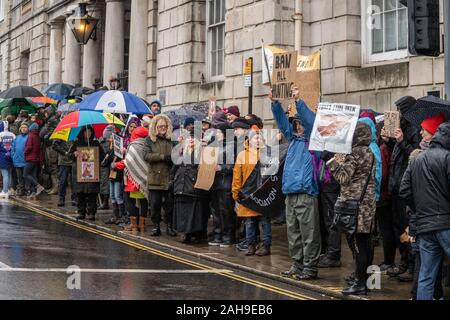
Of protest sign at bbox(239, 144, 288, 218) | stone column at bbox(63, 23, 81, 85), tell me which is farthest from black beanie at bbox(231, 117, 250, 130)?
stone column at bbox(63, 23, 81, 85)

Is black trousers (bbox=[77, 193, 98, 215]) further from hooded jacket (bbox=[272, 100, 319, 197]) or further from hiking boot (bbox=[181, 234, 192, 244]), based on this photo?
hooded jacket (bbox=[272, 100, 319, 197])

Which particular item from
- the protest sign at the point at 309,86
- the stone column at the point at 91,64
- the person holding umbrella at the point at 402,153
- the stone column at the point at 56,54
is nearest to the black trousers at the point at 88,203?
the protest sign at the point at 309,86

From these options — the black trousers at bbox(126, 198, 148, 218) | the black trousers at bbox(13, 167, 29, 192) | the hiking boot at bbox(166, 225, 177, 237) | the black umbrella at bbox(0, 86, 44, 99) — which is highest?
the black umbrella at bbox(0, 86, 44, 99)

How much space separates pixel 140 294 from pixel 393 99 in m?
7.75

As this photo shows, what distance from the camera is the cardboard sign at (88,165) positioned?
50.4ft

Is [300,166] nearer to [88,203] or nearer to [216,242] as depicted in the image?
[216,242]

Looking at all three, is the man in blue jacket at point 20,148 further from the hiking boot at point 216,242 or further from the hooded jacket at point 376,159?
the hooded jacket at point 376,159

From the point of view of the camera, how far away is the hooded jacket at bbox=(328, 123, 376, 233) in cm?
861

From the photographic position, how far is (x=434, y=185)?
23.9 ft

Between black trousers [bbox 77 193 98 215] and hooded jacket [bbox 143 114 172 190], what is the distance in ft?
8.62

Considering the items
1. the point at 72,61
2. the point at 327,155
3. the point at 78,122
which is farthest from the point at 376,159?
the point at 72,61

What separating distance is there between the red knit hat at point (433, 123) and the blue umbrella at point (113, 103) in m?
8.05

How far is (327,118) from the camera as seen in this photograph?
8.61 metres

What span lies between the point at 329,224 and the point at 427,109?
3241 millimetres
